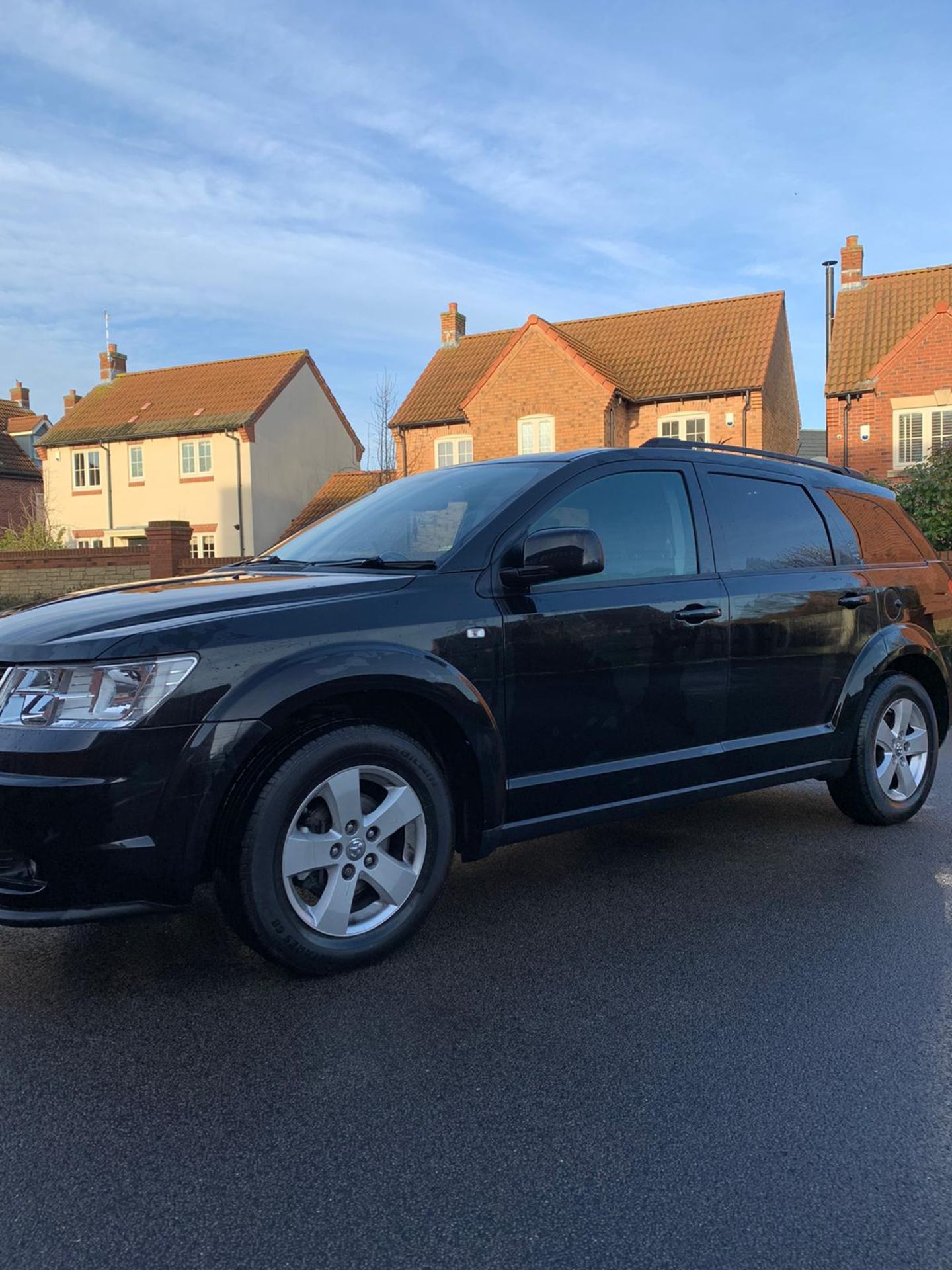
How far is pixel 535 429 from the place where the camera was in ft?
92.4

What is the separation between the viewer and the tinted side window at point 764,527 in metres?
4.55

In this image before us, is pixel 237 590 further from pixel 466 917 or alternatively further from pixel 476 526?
pixel 466 917

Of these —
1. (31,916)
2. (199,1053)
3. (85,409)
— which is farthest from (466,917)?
(85,409)

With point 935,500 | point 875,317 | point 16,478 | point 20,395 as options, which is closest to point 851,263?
point 875,317

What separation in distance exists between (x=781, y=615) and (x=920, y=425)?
21.8 m

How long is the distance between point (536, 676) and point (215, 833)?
1.26 metres

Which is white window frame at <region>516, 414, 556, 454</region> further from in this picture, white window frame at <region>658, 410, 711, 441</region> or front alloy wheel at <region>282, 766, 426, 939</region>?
front alloy wheel at <region>282, 766, 426, 939</region>

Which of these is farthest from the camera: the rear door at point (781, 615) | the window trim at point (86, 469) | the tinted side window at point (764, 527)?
the window trim at point (86, 469)

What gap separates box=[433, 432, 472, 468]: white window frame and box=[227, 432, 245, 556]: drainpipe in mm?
7318

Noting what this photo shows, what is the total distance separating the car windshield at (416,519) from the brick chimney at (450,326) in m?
31.0

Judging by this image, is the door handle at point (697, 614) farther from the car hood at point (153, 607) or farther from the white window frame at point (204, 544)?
the white window frame at point (204, 544)

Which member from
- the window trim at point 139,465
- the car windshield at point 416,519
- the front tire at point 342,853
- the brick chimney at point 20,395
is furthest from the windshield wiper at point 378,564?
the brick chimney at point 20,395

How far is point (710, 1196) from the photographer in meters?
2.22

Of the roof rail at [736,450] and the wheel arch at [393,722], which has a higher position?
the roof rail at [736,450]
